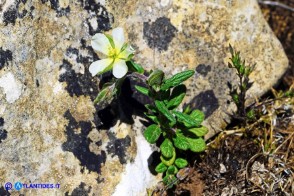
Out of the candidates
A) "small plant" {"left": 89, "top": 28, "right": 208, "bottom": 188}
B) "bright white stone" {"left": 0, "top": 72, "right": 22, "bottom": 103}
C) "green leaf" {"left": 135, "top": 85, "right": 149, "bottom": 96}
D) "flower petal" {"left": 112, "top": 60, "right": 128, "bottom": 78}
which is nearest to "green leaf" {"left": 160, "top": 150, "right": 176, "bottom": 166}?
"small plant" {"left": 89, "top": 28, "right": 208, "bottom": 188}

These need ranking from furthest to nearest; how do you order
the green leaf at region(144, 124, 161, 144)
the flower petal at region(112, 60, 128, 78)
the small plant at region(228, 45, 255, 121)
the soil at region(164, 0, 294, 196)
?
the soil at region(164, 0, 294, 196) → the small plant at region(228, 45, 255, 121) → the green leaf at region(144, 124, 161, 144) → the flower petal at region(112, 60, 128, 78)

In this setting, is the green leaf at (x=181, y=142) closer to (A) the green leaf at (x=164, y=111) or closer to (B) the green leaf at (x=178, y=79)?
(A) the green leaf at (x=164, y=111)

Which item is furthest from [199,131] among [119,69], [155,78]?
[119,69]

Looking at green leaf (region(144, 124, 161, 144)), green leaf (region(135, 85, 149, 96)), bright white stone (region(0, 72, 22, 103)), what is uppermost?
bright white stone (region(0, 72, 22, 103))

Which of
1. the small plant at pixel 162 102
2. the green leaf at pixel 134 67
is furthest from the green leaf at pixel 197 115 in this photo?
the green leaf at pixel 134 67

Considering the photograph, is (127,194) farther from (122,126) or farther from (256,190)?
(256,190)

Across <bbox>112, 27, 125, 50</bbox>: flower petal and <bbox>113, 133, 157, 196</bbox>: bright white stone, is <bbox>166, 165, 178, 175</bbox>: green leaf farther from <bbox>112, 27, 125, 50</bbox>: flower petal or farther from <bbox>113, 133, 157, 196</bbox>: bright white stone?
<bbox>112, 27, 125, 50</bbox>: flower petal
